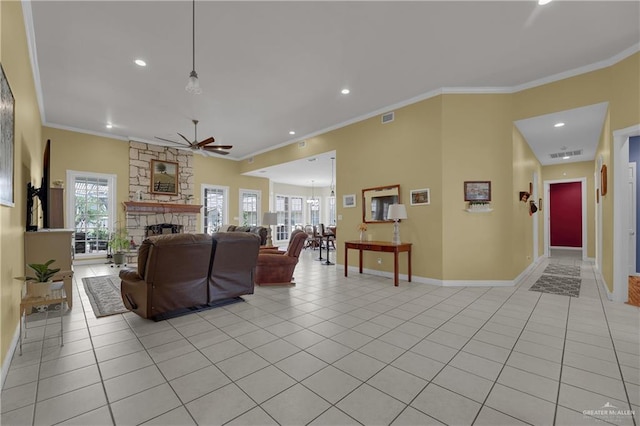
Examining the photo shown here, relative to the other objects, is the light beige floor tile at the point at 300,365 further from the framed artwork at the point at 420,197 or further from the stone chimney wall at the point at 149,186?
the stone chimney wall at the point at 149,186

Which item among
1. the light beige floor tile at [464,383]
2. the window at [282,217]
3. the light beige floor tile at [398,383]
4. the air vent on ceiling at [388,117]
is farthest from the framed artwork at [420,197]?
the window at [282,217]

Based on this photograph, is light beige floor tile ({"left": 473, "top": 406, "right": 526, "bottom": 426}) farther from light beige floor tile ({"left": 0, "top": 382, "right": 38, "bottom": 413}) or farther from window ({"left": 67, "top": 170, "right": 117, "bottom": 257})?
window ({"left": 67, "top": 170, "right": 117, "bottom": 257})

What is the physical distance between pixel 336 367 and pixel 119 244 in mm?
7421

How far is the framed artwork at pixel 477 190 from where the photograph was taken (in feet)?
16.3

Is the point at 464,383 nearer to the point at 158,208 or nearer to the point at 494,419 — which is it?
the point at 494,419

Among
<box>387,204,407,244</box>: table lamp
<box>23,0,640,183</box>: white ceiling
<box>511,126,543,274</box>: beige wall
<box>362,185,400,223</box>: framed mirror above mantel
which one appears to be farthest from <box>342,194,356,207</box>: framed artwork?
<box>511,126,543,274</box>: beige wall

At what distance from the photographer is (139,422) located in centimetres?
167

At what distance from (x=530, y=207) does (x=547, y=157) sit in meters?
2.57

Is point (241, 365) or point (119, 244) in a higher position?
point (119, 244)

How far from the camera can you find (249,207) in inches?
428

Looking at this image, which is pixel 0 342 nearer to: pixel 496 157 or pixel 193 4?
pixel 193 4

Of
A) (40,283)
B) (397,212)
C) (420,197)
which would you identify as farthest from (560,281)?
(40,283)

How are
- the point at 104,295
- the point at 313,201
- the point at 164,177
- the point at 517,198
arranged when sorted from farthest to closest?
1. the point at 313,201
2. the point at 164,177
3. the point at 517,198
4. the point at 104,295

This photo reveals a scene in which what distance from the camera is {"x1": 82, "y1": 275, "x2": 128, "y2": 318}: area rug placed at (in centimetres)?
372
